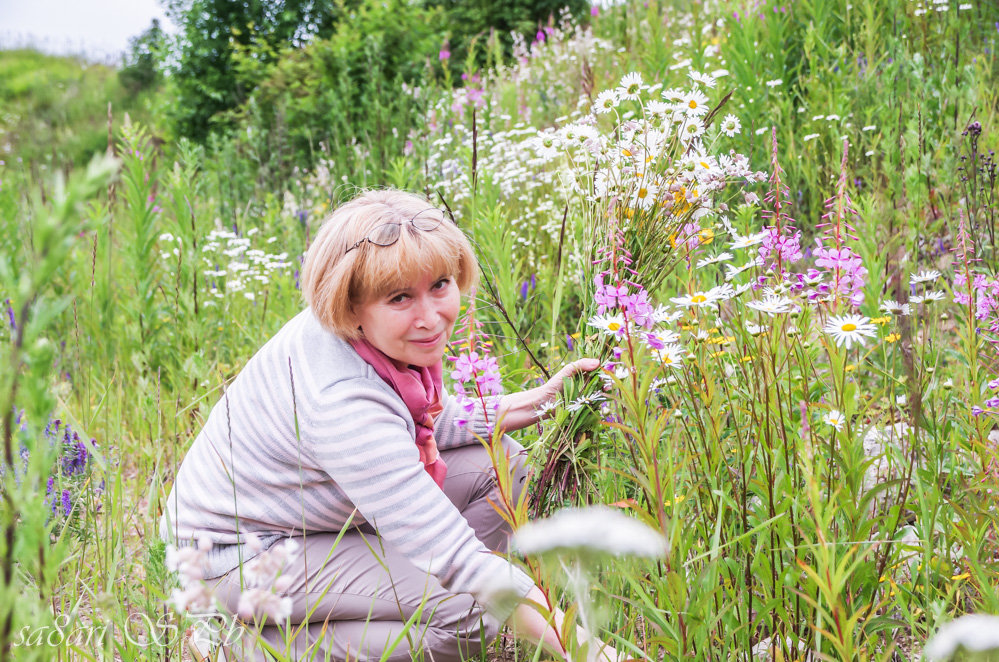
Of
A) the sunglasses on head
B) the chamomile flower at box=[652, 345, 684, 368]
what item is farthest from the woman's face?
the chamomile flower at box=[652, 345, 684, 368]

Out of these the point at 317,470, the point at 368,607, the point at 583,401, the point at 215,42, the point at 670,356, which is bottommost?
the point at 368,607

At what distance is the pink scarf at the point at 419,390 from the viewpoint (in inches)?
73.9

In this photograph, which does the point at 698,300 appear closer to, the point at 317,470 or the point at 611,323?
the point at 611,323

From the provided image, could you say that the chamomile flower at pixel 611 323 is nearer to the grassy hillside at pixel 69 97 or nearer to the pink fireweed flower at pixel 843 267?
the pink fireweed flower at pixel 843 267

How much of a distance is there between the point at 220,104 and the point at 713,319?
7.78 metres

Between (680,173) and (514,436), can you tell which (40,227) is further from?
(514,436)

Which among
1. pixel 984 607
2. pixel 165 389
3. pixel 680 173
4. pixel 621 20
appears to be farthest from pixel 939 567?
pixel 621 20

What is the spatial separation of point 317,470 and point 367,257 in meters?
0.53

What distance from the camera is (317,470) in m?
1.85

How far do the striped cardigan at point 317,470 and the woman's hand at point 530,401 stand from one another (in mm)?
354

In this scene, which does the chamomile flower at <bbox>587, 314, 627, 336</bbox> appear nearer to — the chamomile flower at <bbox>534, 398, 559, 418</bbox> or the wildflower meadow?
the wildflower meadow

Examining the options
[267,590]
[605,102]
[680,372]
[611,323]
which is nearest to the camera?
[267,590]

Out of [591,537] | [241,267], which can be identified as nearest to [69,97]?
[241,267]

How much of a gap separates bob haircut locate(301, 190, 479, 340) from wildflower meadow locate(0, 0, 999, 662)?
0.70ft
